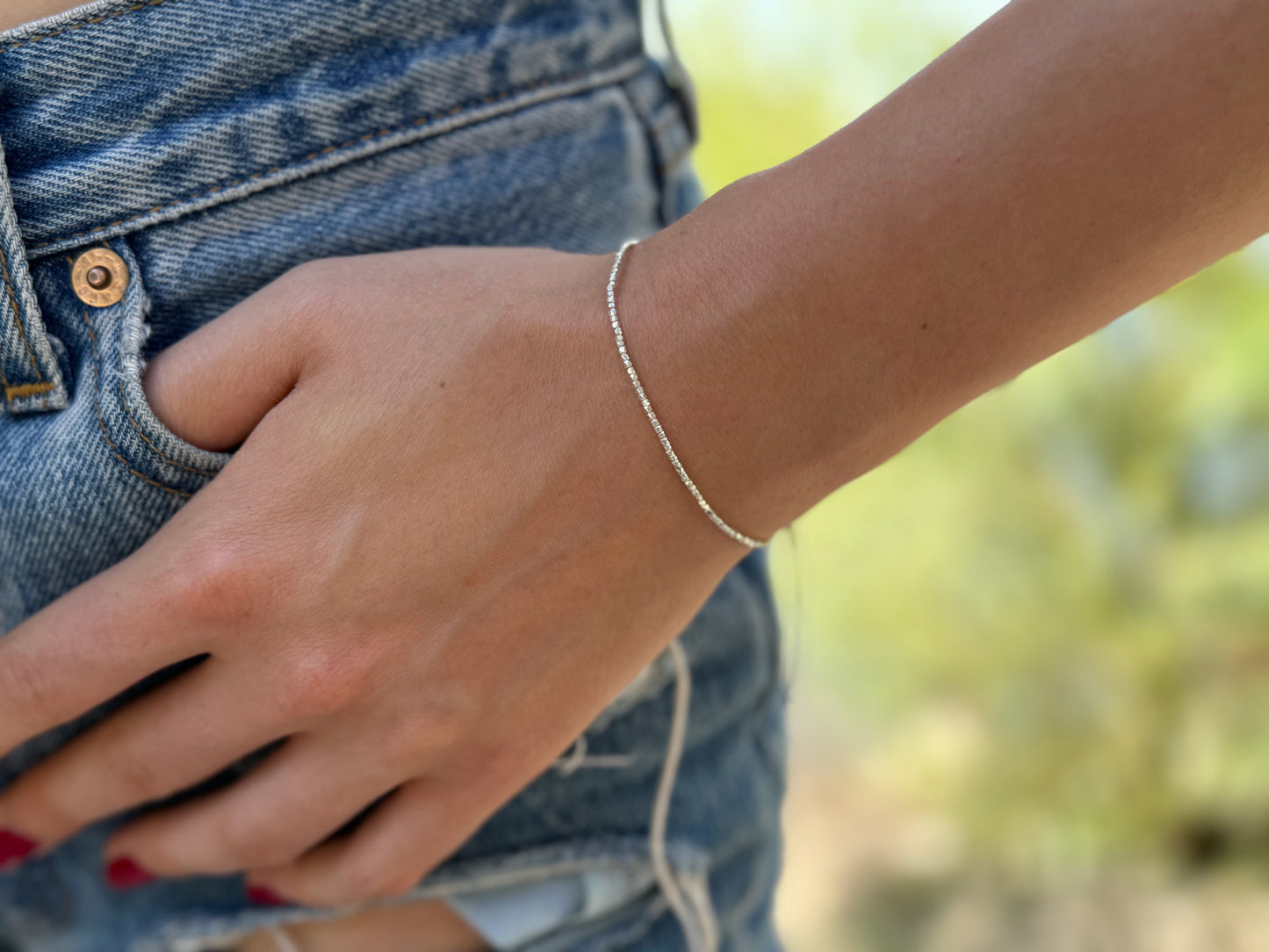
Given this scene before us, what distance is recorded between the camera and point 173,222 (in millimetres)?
730

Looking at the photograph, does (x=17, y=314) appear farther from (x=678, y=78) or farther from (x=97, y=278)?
(x=678, y=78)

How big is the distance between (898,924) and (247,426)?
3211 millimetres

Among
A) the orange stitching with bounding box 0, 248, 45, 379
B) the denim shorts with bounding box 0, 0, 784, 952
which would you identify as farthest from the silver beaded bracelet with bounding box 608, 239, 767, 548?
the orange stitching with bounding box 0, 248, 45, 379

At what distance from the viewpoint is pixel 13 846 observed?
0.83 metres

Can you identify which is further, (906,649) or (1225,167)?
(906,649)

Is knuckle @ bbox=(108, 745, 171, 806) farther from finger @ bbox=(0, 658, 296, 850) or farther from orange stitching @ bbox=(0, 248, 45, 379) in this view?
orange stitching @ bbox=(0, 248, 45, 379)

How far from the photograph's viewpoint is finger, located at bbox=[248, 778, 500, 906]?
79 centimetres

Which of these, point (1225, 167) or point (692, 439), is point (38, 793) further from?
point (1225, 167)

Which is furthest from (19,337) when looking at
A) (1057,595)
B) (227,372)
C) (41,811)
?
(1057,595)

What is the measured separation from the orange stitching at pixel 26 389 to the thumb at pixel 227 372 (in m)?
0.07

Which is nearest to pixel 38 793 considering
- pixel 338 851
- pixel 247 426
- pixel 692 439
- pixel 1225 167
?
pixel 338 851

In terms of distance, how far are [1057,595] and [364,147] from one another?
267 centimetres

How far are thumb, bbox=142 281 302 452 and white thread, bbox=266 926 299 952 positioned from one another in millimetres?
438

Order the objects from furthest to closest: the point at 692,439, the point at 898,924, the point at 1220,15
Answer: the point at 898,924 < the point at 692,439 < the point at 1220,15
